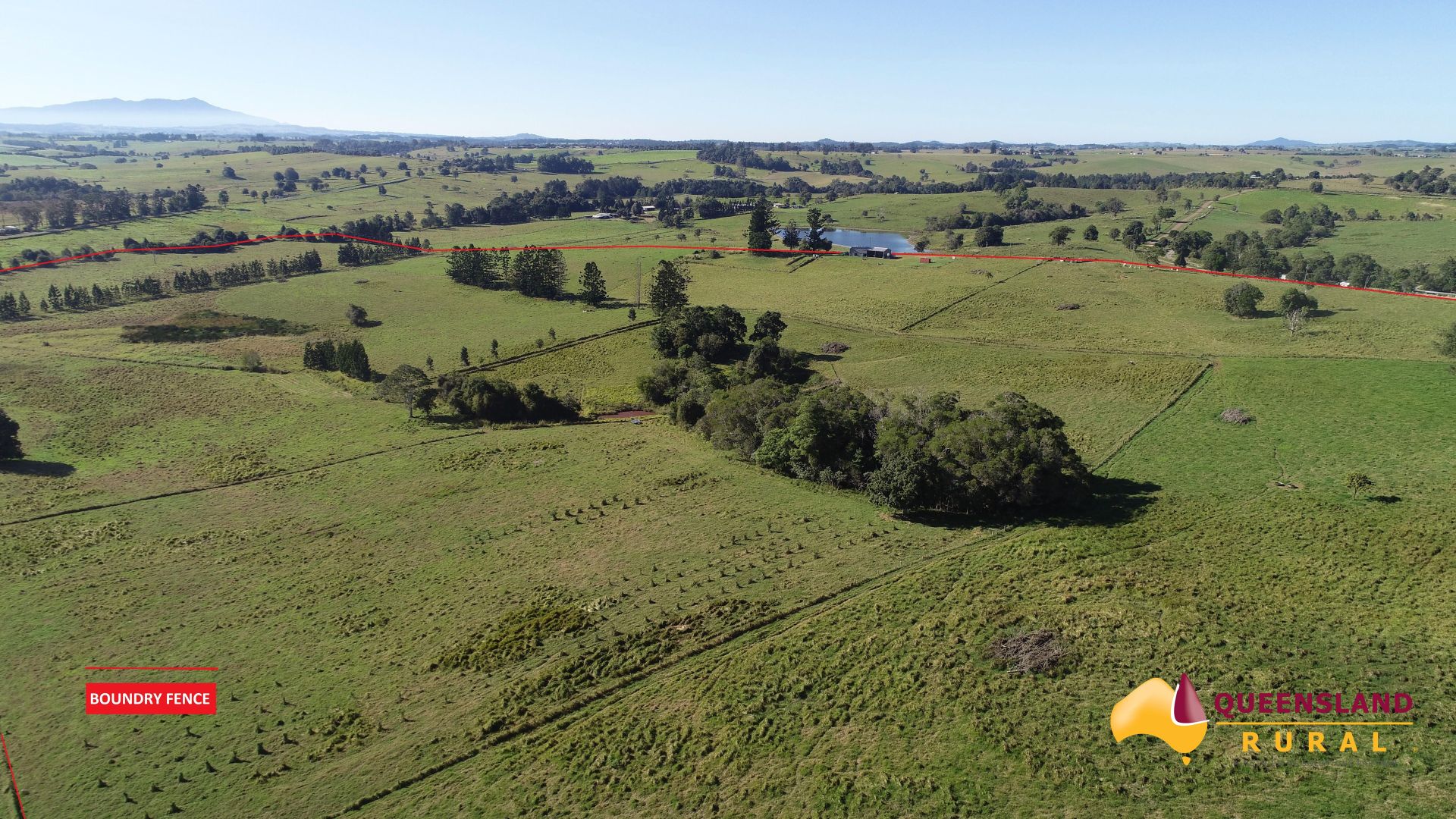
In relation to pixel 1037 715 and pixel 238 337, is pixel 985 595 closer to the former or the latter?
pixel 1037 715

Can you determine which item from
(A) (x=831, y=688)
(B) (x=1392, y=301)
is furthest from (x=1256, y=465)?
(B) (x=1392, y=301)

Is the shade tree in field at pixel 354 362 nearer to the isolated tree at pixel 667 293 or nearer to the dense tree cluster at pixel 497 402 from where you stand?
the dense tree cluster at pixel 497 402

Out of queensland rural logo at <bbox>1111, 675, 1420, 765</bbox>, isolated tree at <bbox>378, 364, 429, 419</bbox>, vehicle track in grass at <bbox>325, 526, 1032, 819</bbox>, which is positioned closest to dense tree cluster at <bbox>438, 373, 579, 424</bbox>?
isolated tree at <bbox>378, 364, 429, 419</bbox>

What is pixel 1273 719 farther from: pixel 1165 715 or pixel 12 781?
pixel 12 781

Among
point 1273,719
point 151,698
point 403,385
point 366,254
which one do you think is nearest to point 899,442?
point 1273,719

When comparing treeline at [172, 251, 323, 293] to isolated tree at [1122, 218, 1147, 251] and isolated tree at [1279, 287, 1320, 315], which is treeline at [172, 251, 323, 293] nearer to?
isolated tree at [1279, 287, 1320, 315]
